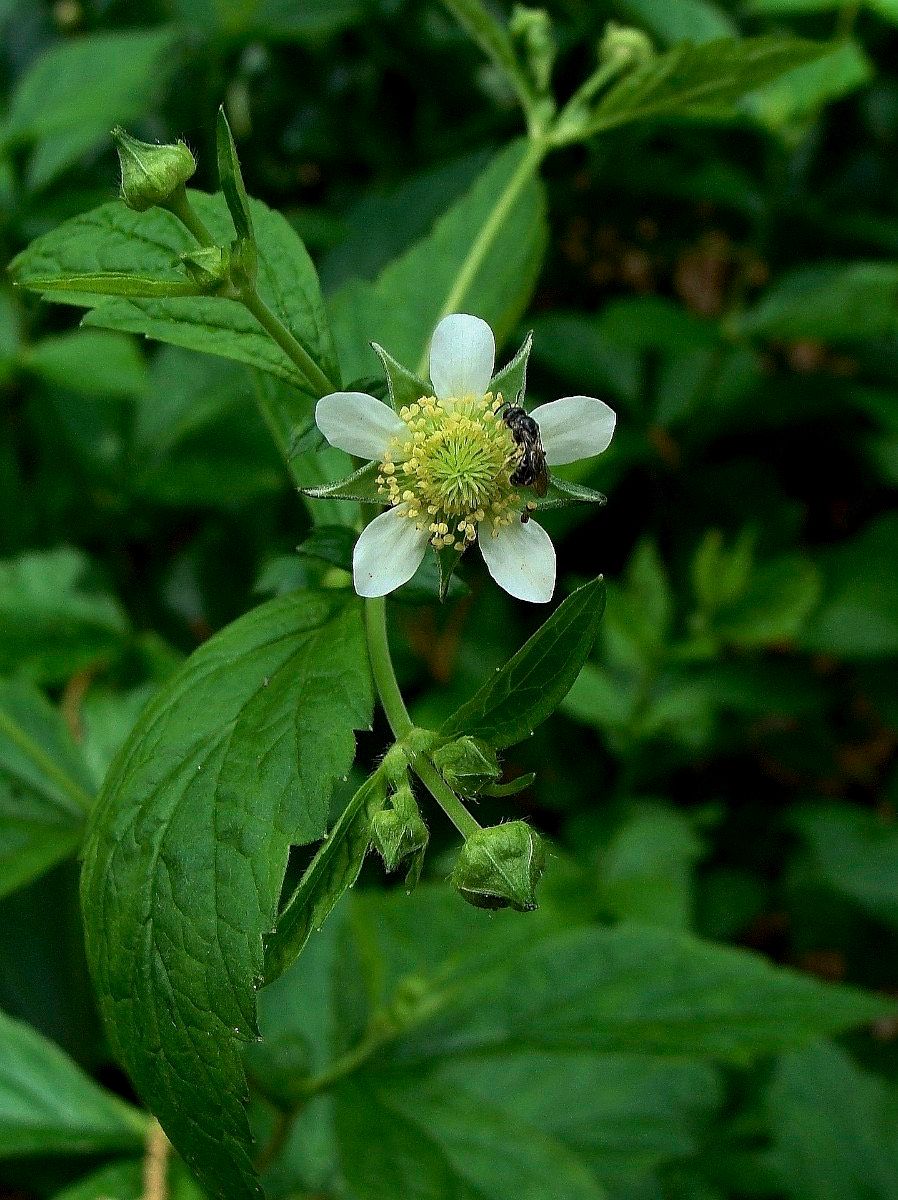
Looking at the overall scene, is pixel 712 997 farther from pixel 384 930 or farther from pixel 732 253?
pixel 732 253

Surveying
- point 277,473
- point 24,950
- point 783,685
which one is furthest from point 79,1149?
point 783,685

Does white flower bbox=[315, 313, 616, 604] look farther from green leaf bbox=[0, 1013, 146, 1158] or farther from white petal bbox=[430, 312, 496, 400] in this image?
green leaf bbox=[0, 1013, 146, 1158]

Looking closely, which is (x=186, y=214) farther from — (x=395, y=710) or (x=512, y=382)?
(x=395, y=710)

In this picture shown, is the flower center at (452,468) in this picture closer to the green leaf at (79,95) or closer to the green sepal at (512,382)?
the green sepal at (512,382)

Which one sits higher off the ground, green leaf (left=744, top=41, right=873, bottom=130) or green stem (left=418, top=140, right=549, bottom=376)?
green stem (left=418, top=140, right=549, bottom=376)

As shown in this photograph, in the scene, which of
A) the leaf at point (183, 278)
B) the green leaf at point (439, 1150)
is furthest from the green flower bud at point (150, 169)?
the green leaf at point (439, 1150)

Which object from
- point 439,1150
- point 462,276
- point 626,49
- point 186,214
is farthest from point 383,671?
point 626,49

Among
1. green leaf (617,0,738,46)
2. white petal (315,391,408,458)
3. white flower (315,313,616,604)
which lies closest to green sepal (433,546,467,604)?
white flower (315,313,616,604)
